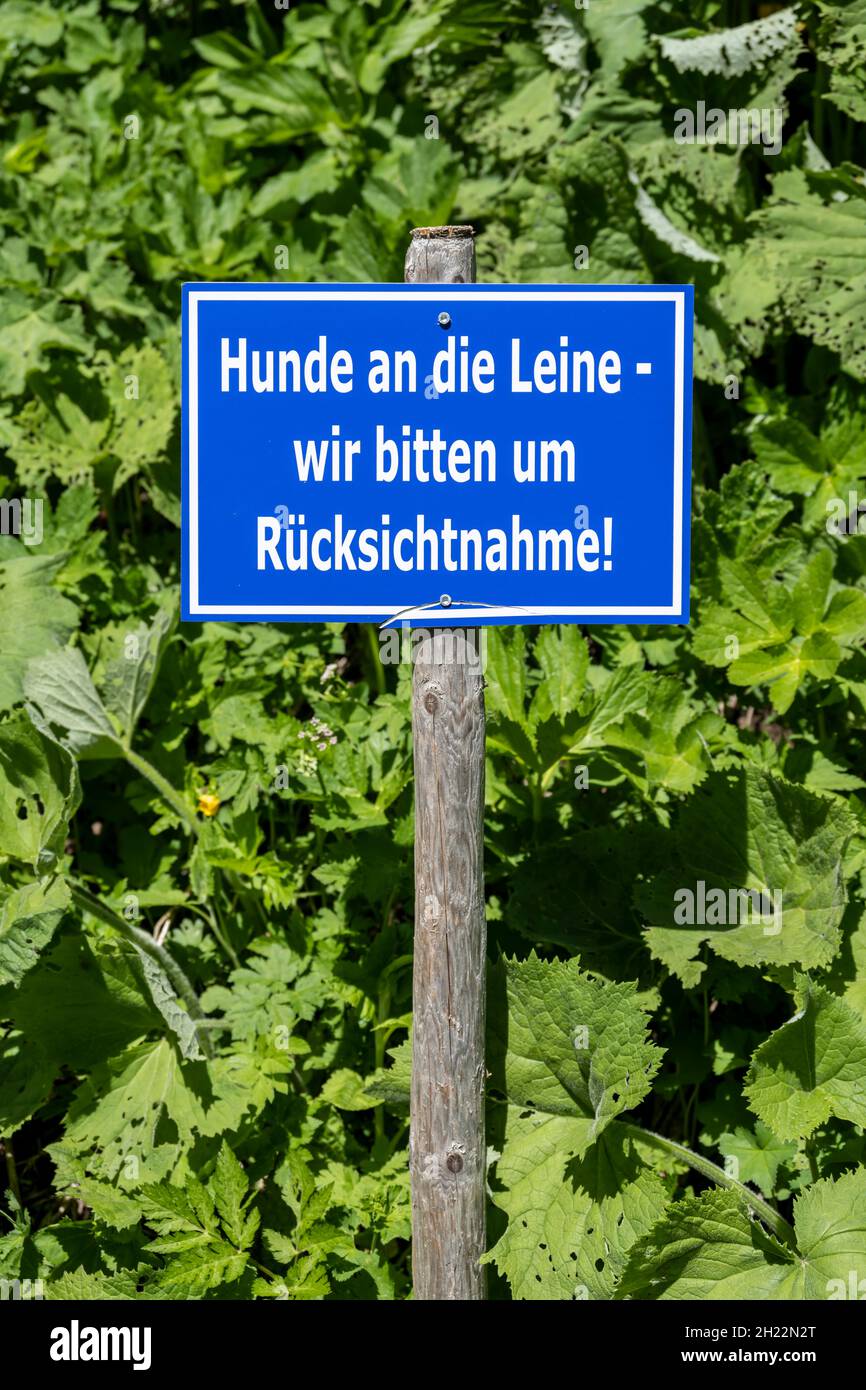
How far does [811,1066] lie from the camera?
247 cm

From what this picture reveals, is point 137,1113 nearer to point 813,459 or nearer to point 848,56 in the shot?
point 813,459

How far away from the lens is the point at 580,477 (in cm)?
218

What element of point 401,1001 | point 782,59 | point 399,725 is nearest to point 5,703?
point 399,725

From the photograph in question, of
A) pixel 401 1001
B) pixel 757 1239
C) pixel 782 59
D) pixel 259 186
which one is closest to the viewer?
pixel 757 1239

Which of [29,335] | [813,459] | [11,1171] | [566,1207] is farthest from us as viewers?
[29,335]

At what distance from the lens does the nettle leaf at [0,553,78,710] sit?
3.21 metres

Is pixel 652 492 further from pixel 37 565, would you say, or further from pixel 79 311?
pixel 79 311

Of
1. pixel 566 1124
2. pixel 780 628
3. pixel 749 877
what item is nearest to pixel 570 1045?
pixel 566 1124

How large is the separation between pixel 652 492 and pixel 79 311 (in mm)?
2502

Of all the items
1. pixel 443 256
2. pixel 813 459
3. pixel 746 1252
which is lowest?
pixel 746 1252

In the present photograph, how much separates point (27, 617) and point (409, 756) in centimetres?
103

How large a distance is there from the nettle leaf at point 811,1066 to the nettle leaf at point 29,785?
1432 mm

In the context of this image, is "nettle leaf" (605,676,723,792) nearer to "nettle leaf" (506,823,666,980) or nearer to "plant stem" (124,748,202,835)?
"nettle leaf" (506,823,666,980)

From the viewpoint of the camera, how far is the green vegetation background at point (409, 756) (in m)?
2.50
